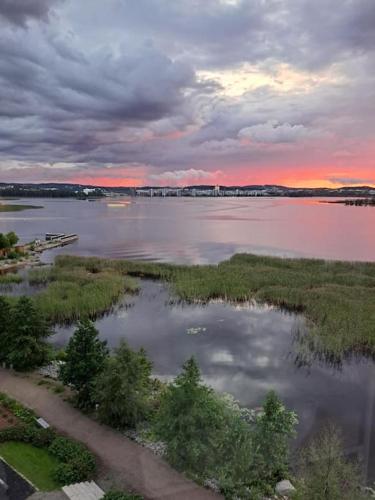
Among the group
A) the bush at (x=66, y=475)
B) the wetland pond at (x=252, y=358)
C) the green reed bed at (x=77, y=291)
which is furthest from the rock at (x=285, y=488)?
the green reed bed at (x=77, y=291)

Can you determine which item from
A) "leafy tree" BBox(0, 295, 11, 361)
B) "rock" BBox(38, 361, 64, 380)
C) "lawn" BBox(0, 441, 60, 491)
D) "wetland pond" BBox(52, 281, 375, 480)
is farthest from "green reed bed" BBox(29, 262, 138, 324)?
"lawn" BBox(0, 441, 60, 491)

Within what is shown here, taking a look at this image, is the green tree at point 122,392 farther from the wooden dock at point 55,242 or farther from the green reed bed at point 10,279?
the wooden dock at point 55,242

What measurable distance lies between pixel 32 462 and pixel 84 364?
2330 millimetres

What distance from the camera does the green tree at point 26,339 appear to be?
10.8 meters

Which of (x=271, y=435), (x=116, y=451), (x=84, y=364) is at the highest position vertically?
(x=84, y=364)

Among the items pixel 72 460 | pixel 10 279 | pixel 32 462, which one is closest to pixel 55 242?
pixel 10 279

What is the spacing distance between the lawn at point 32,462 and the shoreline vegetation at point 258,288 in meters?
9.27

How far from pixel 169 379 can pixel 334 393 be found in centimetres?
445

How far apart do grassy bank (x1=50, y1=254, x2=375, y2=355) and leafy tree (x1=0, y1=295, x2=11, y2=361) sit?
656 cm

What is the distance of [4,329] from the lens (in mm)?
11320

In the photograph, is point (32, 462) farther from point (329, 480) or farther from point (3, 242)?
point (3, 242)

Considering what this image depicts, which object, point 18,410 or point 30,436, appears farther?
point 18,410

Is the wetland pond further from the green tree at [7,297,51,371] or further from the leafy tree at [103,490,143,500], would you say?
the leafy tree at [103,490,143,500]

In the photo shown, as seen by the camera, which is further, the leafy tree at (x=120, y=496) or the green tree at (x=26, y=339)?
the green tree at (x=26, y=339)
